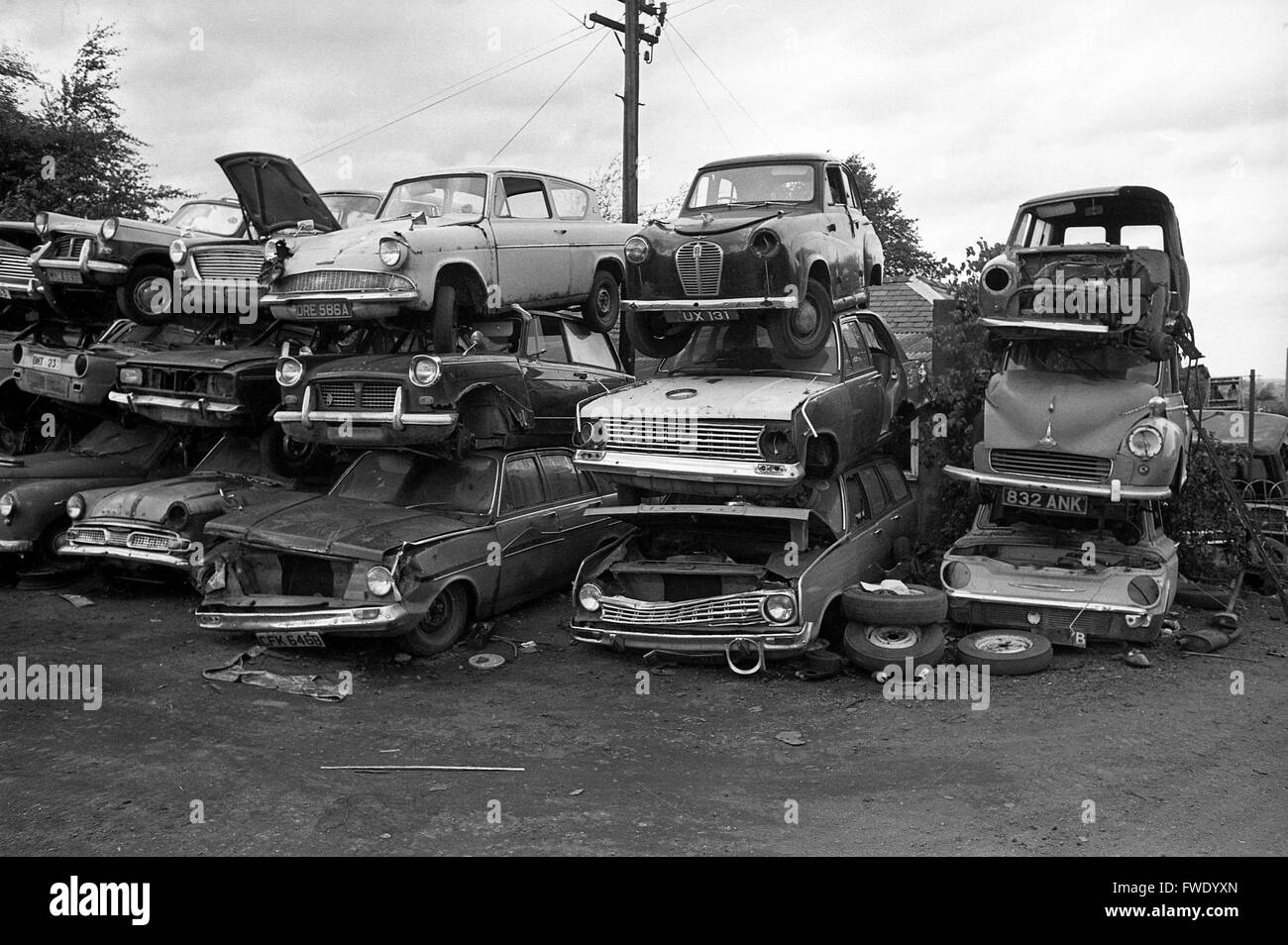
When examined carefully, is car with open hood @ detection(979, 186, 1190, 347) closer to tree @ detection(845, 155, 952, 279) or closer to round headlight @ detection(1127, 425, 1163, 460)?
round headlight @ detection(1127, 425, 1163, 460)

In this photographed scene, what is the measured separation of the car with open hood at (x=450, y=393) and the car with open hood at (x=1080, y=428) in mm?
3774

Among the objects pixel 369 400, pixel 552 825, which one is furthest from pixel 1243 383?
pixel 552 825

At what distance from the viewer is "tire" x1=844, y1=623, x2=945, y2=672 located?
7867 millimetres

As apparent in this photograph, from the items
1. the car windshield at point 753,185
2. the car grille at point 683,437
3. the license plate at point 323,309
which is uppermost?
the car windshield at point 753,185

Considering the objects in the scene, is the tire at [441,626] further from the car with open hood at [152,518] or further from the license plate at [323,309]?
the license plate at [323,309]

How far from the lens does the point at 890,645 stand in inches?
315

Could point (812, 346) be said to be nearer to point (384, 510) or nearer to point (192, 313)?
point (384, 510)

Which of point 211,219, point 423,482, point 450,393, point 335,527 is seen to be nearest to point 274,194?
point 211,219

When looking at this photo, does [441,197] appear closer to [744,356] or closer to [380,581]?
[744,356]

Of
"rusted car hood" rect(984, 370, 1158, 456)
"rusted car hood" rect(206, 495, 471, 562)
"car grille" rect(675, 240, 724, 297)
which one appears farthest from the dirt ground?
"car grille" rect(675, 240, 724, 297)

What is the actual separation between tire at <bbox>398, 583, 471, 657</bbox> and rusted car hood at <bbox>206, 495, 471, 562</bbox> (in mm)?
561

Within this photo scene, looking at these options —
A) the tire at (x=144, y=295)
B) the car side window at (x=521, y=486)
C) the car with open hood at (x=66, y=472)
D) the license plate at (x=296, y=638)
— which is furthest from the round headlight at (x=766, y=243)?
the tire at (x=144, y=295)

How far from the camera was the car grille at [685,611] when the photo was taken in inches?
309

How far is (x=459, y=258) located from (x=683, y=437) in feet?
11.5
